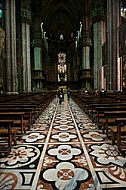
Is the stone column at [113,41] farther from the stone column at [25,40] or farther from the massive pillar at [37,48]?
the massive pillar at [37,48]

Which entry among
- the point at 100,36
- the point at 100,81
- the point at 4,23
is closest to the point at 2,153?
the point at 4,23

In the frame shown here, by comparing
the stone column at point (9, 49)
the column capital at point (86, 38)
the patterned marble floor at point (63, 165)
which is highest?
the column capital at point (86, 38)

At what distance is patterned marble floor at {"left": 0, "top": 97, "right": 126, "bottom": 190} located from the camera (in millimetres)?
3113

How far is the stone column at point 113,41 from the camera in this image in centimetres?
2139

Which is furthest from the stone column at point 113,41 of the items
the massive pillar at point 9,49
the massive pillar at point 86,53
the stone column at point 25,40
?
the massive pillar at point 86,53

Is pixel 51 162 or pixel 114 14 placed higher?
pixel 114 14

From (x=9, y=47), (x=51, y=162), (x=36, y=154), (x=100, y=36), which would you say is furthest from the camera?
(x=100, y=36)

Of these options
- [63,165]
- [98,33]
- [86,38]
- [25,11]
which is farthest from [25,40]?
[63,165]

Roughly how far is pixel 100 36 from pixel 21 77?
1334cm

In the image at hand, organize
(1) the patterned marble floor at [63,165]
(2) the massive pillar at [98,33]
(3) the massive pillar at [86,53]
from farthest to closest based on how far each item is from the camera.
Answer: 1. (3) the massive pillar at [86,53]
2. (2) the massive pillar at [98,33]
3. (1) the patterned marble floor at [63,165]

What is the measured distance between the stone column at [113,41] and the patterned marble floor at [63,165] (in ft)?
53.9

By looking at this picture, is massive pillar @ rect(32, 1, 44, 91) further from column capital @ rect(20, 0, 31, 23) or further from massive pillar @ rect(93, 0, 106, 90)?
massive pillar @ rect(93, 0, 106, 90)

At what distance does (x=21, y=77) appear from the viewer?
28.6 m

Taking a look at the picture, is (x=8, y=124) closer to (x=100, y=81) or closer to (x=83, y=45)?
(x=100, y=81)
